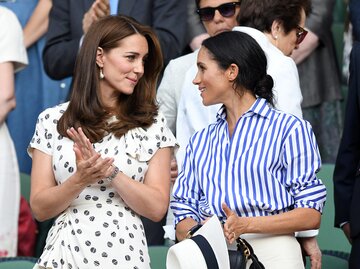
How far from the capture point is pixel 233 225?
4969 mm

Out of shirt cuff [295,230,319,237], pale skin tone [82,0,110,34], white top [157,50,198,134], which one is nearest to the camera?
shirt cuff [295,230,319,237]

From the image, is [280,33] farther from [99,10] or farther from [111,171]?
[99,10]

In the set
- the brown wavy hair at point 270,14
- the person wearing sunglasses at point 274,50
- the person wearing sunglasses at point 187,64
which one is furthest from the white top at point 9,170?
the brown wavy hair at point 270,14

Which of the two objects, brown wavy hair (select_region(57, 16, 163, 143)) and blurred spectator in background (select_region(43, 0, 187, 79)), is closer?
brown wavy hair (select_region(57, 16, 163, 143))

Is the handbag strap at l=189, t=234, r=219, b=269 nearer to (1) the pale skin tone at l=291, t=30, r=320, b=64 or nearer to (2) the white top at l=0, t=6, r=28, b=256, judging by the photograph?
(2) the white top at l=0, t=6, r=28, b=256

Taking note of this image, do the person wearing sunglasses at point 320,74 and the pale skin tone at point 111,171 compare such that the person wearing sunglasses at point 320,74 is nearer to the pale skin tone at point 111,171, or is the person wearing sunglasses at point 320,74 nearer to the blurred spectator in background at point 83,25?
→ the blurred spectator in background at point 83,25

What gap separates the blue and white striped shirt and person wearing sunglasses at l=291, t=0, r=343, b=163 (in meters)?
2.80

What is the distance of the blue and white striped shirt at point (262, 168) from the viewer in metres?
5.17

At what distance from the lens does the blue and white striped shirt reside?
5168 millimetres

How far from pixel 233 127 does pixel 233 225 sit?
528 mm

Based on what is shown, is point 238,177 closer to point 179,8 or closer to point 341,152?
point 341,152

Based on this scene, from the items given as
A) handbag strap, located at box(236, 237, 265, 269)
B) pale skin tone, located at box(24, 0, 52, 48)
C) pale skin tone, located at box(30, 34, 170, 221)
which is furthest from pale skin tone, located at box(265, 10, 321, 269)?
pale skin tone, located at box(24, 0, 52, 48)

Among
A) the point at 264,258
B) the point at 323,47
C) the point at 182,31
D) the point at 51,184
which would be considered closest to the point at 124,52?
the point at 51,184

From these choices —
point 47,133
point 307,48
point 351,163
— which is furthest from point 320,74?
point 47,133
